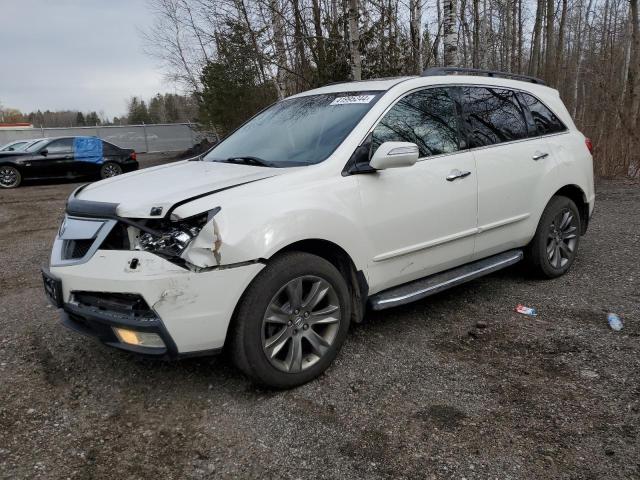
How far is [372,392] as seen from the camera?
2.94 m

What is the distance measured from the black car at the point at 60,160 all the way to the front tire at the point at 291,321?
1430 cm

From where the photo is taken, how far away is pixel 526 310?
4.08m

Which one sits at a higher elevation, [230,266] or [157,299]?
[230,266]

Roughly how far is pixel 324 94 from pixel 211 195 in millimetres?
1702

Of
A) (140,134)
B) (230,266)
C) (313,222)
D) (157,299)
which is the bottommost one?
(157,299)

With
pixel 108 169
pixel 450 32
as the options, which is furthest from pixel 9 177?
pixel 450 32

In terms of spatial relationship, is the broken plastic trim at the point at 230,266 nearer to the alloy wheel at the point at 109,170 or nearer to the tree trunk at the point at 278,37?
the tree trunk at the point at 278,37

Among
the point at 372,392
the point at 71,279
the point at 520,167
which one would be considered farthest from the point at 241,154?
the point at 520,167

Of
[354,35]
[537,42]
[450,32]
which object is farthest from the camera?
[537,42]

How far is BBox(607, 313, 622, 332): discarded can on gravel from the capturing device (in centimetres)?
366

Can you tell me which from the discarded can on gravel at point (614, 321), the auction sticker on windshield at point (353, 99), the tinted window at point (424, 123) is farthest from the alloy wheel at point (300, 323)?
the discarded can on gravel at point (614, 321)

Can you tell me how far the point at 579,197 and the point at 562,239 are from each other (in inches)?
19.1

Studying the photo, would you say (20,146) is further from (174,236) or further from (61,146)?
(174,236)

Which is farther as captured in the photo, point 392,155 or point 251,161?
point 251,161
